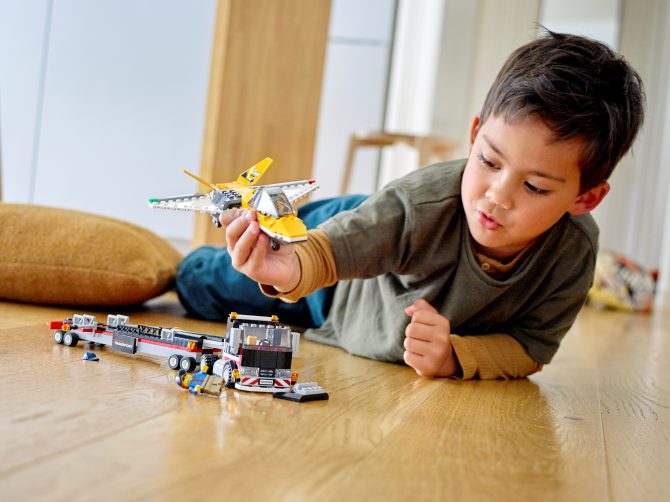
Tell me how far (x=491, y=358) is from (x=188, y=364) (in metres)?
0.50

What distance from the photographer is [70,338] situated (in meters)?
1.12

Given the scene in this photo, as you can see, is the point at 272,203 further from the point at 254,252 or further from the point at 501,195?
the point at 501,195

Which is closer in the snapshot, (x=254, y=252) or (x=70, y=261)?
(x=254, y=252)

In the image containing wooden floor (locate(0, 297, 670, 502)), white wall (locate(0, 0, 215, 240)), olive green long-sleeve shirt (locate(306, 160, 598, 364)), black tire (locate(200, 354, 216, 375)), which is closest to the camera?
wooden floor (locate(0, 297, 670, 502))

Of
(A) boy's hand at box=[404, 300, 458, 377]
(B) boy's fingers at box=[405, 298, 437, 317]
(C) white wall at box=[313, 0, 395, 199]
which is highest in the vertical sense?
(C) white wall at box=[313, 0, 395, 199]

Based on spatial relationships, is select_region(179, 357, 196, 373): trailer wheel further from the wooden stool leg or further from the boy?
the wooden stool leg

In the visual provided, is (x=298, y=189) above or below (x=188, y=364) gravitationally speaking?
above

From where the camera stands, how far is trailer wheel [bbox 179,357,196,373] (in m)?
1.03

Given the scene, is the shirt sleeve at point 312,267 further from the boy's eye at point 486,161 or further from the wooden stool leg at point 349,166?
the wooden stool leg at point 349,166

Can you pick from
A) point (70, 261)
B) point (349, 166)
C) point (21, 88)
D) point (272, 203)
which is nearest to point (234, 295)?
point (70, 261)

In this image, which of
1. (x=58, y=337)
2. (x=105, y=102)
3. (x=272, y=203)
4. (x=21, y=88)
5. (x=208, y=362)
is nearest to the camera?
(x=272, y=203)

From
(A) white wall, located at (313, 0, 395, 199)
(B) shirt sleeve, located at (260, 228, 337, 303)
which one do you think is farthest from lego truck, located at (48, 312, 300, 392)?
(A) white wall, located at (313, 0, 395, 199)

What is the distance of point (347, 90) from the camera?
3.65 meters

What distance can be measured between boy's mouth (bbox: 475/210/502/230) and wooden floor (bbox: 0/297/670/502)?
0.23 metres
